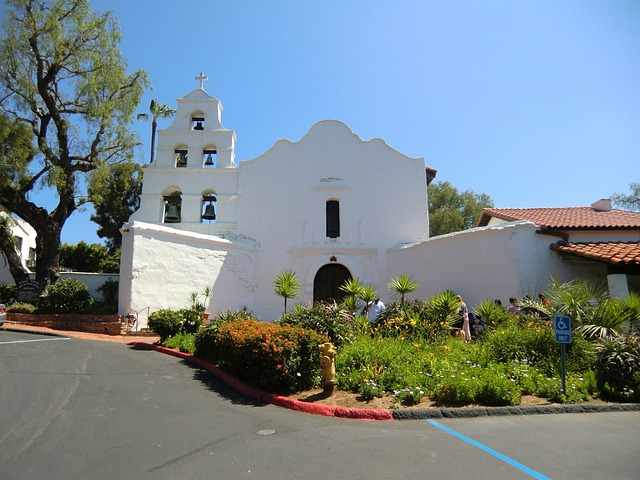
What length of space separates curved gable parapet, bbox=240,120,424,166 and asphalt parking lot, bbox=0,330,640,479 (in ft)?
45.6

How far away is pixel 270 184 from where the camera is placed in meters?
19.0

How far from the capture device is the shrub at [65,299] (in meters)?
15.9

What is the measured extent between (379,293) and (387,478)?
45.4 feet

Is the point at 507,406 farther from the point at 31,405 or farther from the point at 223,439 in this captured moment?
the point at 31,405

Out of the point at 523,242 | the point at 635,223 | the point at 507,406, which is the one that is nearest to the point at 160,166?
the point at 523,242

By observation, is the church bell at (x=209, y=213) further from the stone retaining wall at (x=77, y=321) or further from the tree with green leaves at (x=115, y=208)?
the tree with green leaves at (x=115, y=208)

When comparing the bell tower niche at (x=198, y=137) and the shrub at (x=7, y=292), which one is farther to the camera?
the shrub at (x=7, y=292)

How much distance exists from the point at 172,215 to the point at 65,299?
5356mm

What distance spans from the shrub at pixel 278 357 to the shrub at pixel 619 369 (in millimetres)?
4903

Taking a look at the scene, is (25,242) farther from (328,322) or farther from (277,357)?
(277,357)

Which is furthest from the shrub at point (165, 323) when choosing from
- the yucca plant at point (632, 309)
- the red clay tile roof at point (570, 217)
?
the red clay tile roof at point (570, 217)

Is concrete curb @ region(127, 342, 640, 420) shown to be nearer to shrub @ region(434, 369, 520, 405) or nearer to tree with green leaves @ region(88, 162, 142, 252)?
shrub @ region(434, 369, 520, 405)

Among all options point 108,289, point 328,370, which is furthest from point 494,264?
point 108,289

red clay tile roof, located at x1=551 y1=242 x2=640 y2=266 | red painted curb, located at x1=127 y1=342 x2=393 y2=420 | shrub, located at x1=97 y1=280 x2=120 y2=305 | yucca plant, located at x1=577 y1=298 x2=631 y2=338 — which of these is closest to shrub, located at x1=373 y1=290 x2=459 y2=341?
yucca plant, located at x1=577 y1=298 x2=631 y2=338
